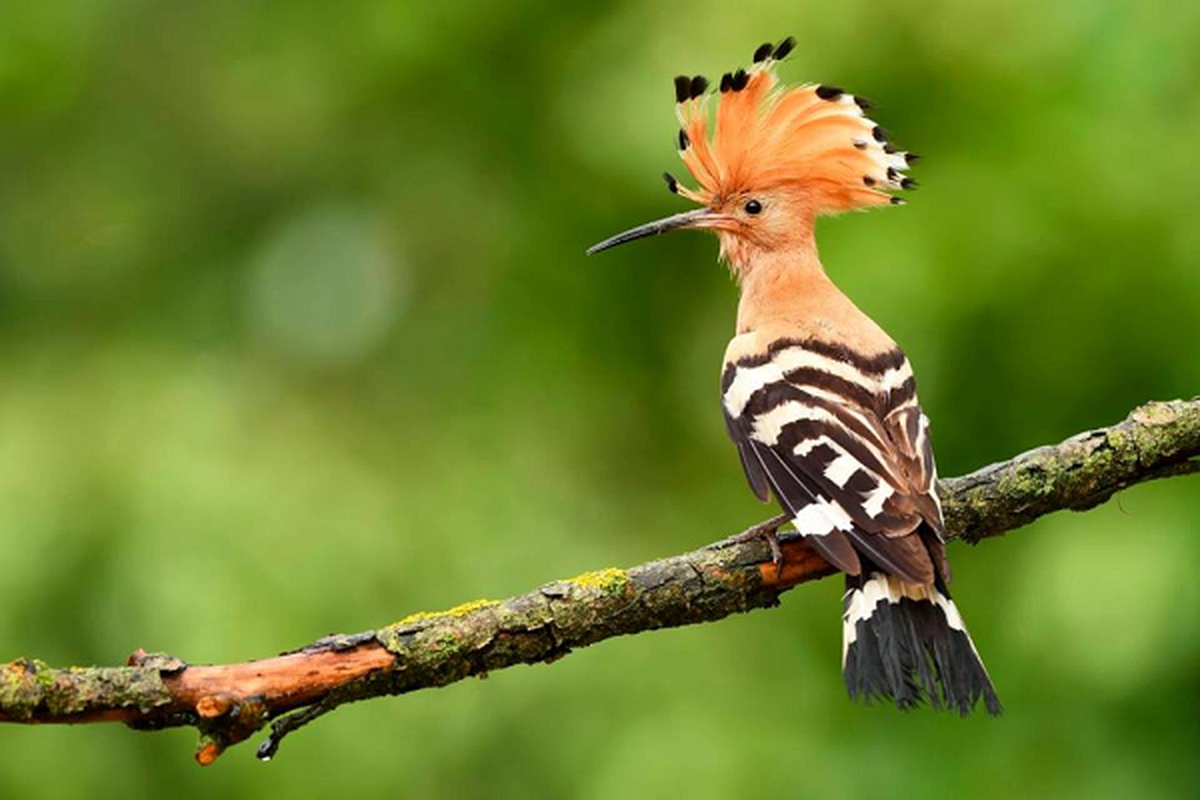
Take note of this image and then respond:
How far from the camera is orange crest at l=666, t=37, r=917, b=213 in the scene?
3.62 m

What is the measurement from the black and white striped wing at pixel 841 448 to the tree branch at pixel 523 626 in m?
0.07

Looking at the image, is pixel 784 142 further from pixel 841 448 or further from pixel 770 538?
pixel 770 538

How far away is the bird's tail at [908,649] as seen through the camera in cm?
274

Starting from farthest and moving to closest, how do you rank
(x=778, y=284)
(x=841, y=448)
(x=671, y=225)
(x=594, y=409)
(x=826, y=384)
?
(x=594, y=409)
(x=671, y=225)
(x=778, y=284)
(x=826, y=384)
(x=841, y=448)

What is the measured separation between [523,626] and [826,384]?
3.06 feet

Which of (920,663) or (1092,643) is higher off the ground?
(1092,643)

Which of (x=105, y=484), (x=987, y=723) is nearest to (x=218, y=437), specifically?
(x=105, y=484)

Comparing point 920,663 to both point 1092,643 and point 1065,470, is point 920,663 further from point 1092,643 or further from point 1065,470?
point 1092,643

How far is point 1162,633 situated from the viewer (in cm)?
366

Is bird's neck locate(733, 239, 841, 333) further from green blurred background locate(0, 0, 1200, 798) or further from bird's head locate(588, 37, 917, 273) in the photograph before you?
green blurred background locate(0, 0, 1200, 798)

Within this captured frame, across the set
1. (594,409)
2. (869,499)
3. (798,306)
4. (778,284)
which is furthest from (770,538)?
(594,409)

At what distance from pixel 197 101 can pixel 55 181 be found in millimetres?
492

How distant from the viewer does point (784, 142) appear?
3.71 m

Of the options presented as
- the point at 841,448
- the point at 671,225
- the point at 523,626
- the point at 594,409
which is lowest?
the point at 523,626
